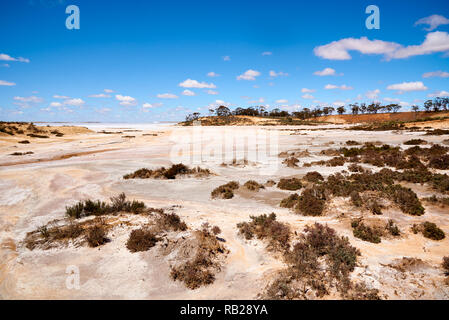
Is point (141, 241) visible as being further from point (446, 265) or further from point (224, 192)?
point (446, 265)

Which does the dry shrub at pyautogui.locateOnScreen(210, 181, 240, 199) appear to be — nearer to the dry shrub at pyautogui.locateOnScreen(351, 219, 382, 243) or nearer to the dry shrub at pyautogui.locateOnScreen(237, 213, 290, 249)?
the dry shrub at pyautogui.locateOnScreen(237, 213, 290, 249)

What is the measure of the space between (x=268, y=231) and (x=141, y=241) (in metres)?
A: 4.19

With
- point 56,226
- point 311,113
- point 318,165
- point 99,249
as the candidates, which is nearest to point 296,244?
point 99,249

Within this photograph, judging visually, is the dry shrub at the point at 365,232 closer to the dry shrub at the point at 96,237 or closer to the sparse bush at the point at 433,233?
the sparse bush at the point at 433,233

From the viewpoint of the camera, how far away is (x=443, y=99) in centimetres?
11569

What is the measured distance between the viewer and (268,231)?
27.6 feet

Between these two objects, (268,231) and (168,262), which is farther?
(268,231)

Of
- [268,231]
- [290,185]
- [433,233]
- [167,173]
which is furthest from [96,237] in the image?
[433,233]

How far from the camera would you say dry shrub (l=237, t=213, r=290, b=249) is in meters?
7.80

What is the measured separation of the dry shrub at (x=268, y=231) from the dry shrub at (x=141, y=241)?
305 cm

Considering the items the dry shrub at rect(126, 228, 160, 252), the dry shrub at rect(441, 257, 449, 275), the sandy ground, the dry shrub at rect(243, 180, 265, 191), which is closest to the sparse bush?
the sandy ground

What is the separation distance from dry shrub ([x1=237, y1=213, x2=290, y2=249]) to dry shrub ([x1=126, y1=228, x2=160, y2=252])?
305cm
